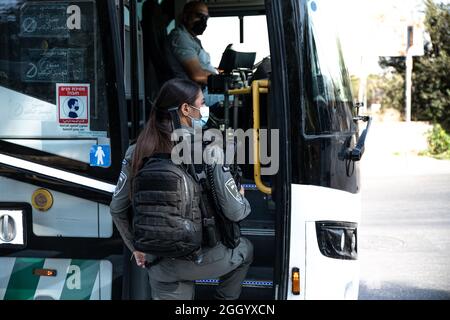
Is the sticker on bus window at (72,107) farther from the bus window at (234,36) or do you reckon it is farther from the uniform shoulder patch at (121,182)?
the bus window at (234,36)

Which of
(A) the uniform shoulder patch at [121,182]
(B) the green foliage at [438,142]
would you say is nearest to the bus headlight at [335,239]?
(A) the uniform shoulder patch at [121,182]

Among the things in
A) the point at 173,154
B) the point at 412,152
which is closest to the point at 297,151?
the point at 173,154

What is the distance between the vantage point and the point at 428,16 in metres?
17.2

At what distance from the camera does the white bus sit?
2.76 m

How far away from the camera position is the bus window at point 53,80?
2887 millimetres

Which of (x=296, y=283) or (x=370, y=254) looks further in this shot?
(x=370, y=254)

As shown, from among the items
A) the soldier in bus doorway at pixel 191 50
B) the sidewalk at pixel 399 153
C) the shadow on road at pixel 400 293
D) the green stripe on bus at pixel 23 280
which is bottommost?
the shadow on road at pixel 400 293

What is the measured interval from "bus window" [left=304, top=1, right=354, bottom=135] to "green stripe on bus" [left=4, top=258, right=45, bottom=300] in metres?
1.62

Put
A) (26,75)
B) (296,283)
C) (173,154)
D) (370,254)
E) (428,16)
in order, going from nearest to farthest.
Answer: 1. (173,154)
2. (296,283)
3. (26,75)
4. (370,254)
5. (428,16)

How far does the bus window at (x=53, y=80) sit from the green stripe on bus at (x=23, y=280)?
61 centimetres

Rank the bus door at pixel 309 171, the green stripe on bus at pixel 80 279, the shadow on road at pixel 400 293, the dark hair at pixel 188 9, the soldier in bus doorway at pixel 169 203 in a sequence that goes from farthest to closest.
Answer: the shadow on road at pixel 400 293, the dark hair at pixel 188 9, the green stripe on bus at pixel 80 279, the bus door at pixel 309 171, the soldier in bus doorway at pixel 169 203

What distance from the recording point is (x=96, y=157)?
2924mm

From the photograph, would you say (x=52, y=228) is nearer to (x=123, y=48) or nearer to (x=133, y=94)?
(x=133, y=94)

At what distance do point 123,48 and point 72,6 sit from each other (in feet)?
1.08
